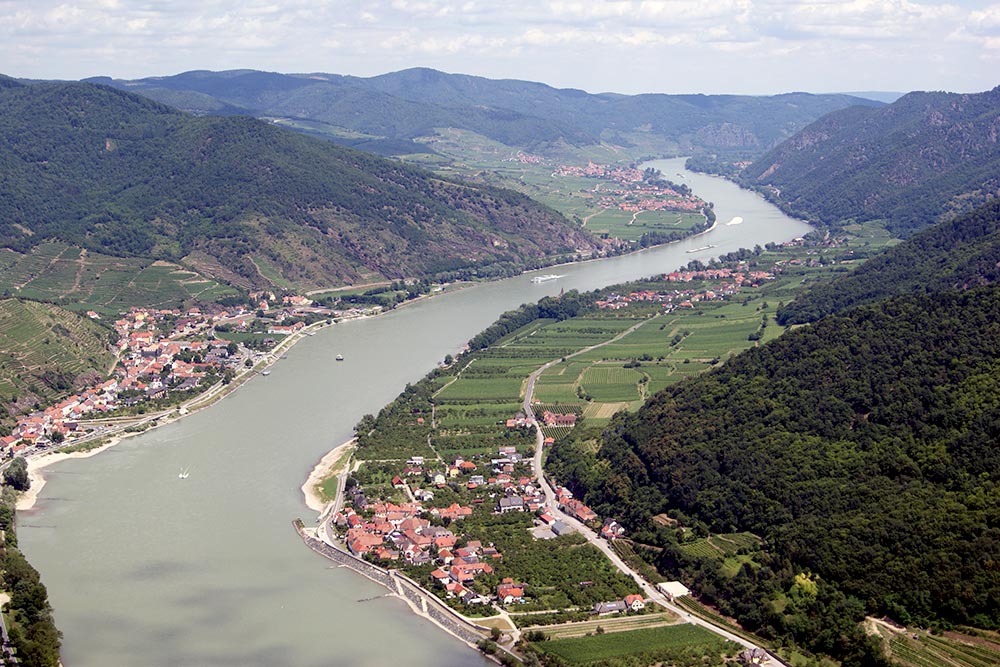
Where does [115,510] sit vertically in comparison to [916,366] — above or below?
below

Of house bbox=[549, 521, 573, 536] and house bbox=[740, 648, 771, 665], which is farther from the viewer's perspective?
house bbox=[549, 521, 573, 536]

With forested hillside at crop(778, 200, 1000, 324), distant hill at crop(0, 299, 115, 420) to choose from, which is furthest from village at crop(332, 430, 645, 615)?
forested hillside at crop(778, 200, 1000, 324)

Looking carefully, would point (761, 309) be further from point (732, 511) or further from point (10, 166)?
point (10, 166)

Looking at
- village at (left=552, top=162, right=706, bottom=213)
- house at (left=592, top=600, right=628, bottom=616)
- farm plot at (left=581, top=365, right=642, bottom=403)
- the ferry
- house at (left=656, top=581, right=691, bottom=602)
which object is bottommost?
house at (left=592, top=600, right=628, bottom=616)

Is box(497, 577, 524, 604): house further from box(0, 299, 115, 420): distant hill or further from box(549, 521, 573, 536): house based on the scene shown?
box(0, 299, 115, 420): distant hill

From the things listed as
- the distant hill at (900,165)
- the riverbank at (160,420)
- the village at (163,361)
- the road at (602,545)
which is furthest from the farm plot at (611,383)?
the distant hill at (900,165)

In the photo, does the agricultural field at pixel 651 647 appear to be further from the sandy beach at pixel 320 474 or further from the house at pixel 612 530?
the sandy beach at pixel 320 474

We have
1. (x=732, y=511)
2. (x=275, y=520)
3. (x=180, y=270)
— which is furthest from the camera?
(x=180, y=270)

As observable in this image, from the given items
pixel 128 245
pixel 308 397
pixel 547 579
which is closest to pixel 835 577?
pixel 547 579
